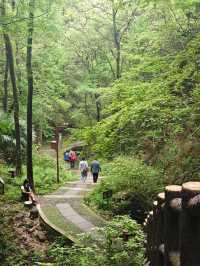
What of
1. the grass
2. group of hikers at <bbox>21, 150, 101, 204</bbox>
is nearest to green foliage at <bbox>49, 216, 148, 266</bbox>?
the grass

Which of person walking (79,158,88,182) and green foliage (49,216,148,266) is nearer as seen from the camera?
green foliage (49,216,148,266)

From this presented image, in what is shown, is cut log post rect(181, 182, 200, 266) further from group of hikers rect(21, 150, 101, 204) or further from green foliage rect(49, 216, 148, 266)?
group of hikers rect(21, 150, 101, 204)

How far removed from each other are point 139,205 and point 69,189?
729cm

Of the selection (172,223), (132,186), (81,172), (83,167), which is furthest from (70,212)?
(172,223)

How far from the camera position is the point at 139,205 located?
13758 millimetres

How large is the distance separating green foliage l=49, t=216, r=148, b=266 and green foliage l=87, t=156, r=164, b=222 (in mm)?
5129

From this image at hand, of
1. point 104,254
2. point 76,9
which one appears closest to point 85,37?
point 76,9

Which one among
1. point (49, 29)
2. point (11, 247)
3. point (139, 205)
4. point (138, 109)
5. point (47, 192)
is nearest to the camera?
point (138, 109)

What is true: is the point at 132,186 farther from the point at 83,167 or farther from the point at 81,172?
the point at 81,172

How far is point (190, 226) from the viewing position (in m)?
2.73

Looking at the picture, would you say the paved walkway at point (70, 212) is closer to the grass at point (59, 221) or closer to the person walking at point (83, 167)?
the grass at point (59, 221)

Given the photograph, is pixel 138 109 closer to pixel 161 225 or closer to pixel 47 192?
pixel 161 225

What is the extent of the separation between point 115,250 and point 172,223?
3.99m

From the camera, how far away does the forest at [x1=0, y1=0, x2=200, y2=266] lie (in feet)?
29.1
